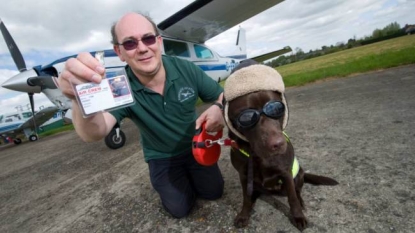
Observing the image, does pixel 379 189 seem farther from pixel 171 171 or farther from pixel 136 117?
pixel 136 117

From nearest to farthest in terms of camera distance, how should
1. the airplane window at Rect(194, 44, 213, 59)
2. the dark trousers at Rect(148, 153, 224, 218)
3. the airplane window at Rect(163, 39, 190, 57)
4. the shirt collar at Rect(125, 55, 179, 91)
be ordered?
the shirt collar at Rect(125, 55, 179, 91), the dark trousers at Rect(148, 153, 224, 218), the airplane window at Rect(163, 39, 190, 57), the airplane window at Rect(194, 44, 213, 59)

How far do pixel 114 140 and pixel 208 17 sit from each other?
5.07m

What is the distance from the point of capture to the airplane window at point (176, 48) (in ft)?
25.7

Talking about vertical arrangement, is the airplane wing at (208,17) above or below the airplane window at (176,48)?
above

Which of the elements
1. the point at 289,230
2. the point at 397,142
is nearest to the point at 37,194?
the point at 289,230

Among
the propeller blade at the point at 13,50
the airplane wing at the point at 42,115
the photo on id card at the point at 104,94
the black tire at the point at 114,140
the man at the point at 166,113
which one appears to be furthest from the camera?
the airplane wing at the point at 42,115

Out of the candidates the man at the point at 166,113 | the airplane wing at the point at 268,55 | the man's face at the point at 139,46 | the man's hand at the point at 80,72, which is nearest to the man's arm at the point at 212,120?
the man at the point at 166,113

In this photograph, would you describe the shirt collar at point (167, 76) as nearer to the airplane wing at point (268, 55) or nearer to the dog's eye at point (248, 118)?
the dog's eye at point (248, 118)

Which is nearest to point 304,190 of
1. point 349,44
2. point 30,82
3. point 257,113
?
point 257,113

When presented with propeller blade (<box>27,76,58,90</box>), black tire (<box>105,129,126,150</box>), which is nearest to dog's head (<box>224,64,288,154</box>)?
black tire (<box>105,129,126,150</box>)

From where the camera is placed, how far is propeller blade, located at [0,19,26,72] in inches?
273

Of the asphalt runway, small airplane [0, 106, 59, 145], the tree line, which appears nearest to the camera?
the asphalt runway

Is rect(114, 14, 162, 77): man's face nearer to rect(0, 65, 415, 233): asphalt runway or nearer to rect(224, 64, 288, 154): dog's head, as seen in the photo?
rect(224, 64, 288, 154): dog's head

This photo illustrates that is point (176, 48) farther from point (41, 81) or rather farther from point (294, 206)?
point (294, 206)
